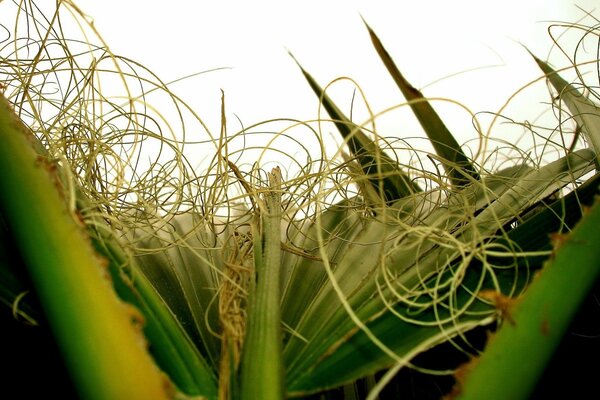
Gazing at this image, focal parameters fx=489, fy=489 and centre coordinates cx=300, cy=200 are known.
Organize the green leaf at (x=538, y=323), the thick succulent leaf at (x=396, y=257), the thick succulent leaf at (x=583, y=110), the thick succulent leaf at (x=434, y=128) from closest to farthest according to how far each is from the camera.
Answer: the green leaf at (x=538, y=323), the thick succulent leaf at (x=396, y=257), the thick succulent leaf at (x=583, y=110), the thick succulent leaf at (x=434, y=128)

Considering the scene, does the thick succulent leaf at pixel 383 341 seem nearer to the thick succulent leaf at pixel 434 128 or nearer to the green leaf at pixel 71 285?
the green leaf at pixel 71 285

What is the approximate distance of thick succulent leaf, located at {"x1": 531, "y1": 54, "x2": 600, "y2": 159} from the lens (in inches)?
23.3

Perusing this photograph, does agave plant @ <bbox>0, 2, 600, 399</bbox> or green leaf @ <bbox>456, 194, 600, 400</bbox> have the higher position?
agave plant @ <bbox>0, 2, 600, 399</bbox>

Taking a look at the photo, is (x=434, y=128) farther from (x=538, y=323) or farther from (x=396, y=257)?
(x=538, y=323)

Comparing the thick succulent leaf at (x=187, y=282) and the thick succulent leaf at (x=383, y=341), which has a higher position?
the thick succulent leaf at (x=187, y=282)

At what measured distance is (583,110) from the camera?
2.10ft

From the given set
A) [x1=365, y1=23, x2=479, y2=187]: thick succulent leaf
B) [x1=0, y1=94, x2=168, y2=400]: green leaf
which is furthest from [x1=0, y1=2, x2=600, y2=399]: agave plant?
[x1=365, y1=23, x2=479, y2=187]: thick succulent leaf

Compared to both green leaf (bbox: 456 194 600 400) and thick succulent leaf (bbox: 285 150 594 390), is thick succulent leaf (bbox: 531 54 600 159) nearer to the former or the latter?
thick succulent leaf (bbox: 285 150 594 390)

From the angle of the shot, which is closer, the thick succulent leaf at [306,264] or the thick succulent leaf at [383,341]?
the thick succulent leaf at [383,341]

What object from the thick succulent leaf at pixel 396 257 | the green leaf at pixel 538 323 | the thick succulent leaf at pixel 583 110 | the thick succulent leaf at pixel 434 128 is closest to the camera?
the green leaf at pixel 538 323

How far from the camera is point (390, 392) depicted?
0.52m

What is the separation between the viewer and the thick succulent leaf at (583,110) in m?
0.59

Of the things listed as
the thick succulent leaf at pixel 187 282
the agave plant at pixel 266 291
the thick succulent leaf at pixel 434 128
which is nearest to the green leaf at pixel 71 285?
the agave plant at pixel 266 291

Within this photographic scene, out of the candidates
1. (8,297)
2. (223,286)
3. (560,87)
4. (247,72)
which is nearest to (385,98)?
(247,72)
